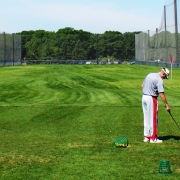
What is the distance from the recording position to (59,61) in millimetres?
97000

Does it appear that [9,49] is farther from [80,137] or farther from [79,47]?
[80,137]

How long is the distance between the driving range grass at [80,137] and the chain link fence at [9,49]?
169 ft

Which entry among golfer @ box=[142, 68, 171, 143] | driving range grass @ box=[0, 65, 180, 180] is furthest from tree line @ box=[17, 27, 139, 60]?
golfer @ box=[142, 68, 171, 143]

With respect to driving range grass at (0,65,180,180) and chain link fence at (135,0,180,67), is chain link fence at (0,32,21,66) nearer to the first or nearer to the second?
chain link fence at (135,0,180,67)

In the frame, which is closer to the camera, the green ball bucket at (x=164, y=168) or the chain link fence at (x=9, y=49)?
the green ball bucket at (x=164, y=168)

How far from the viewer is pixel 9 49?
86.6m

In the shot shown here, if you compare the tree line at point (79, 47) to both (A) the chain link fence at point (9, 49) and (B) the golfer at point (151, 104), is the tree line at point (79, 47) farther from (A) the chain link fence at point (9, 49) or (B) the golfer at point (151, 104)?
(B) the golfer at point (151, 104)

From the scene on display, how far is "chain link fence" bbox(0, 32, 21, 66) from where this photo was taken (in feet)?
268

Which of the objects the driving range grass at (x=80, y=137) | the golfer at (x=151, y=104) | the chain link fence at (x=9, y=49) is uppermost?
the chain link fence at (x=9, y=49)

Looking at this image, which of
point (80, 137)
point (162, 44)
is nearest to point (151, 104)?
point (80, 137)

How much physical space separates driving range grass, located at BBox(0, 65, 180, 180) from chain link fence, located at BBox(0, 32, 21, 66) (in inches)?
2026

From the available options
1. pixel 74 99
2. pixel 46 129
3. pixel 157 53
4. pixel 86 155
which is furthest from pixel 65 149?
pixel 157 53

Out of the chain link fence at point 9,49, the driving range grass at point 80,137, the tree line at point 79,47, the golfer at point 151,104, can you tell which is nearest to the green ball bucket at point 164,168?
the driving range grass at point 80,137

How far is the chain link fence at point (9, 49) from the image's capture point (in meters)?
81.8
